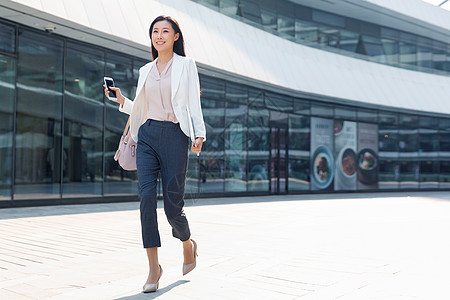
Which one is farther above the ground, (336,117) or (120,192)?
(336,117)

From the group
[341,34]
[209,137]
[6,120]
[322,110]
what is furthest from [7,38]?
[341,34]

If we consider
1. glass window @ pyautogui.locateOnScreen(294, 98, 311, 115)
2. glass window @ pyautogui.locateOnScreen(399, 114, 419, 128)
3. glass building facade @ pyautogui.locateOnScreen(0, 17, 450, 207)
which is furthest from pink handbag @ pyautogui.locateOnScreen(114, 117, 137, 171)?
glass window @ pyautogui.locateOnScreen(399, 114, 419, 128)

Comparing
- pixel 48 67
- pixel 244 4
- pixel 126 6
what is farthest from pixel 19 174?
pixel 244 4

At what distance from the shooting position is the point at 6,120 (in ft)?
32.5

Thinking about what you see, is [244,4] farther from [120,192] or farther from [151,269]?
[151,269]

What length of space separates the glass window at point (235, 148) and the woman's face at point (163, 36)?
11.3 meters

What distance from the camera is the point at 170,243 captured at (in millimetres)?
5789

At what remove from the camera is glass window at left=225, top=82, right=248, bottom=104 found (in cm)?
1502

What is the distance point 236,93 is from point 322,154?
4972 millimetres

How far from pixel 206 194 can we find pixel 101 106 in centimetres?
422

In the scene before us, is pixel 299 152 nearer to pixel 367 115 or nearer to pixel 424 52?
pixel 367 115

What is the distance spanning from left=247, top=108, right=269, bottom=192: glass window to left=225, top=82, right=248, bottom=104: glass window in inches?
21.0

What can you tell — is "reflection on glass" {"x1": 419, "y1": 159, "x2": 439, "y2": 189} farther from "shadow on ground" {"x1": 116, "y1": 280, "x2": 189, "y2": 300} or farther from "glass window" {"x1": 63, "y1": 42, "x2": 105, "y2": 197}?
"shadow on ground" {"x1": 116, "y1": 280, "x2": 189, "y2": 300}

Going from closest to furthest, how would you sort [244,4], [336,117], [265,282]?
[265,282] < [244,4] < [336,117]
